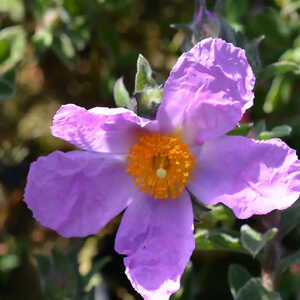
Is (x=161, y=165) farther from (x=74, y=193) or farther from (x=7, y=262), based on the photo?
(x=7, y=262)

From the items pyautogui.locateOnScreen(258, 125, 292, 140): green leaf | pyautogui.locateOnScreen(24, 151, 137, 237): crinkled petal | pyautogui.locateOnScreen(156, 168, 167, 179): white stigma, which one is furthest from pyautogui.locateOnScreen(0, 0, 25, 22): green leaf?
pyautogui.locateOnScreen(258, 125, 292, 140): green leaf

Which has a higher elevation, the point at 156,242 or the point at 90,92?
the point at 156,242

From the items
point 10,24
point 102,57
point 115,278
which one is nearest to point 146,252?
point 115,278

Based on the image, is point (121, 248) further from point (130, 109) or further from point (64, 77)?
point (64, 77)

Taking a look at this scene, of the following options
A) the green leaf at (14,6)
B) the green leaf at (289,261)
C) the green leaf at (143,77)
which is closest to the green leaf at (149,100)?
the green leaf at (143,77)

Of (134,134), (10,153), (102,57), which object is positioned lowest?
(10,153)

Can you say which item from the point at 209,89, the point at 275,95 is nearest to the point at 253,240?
the point at 209,89
